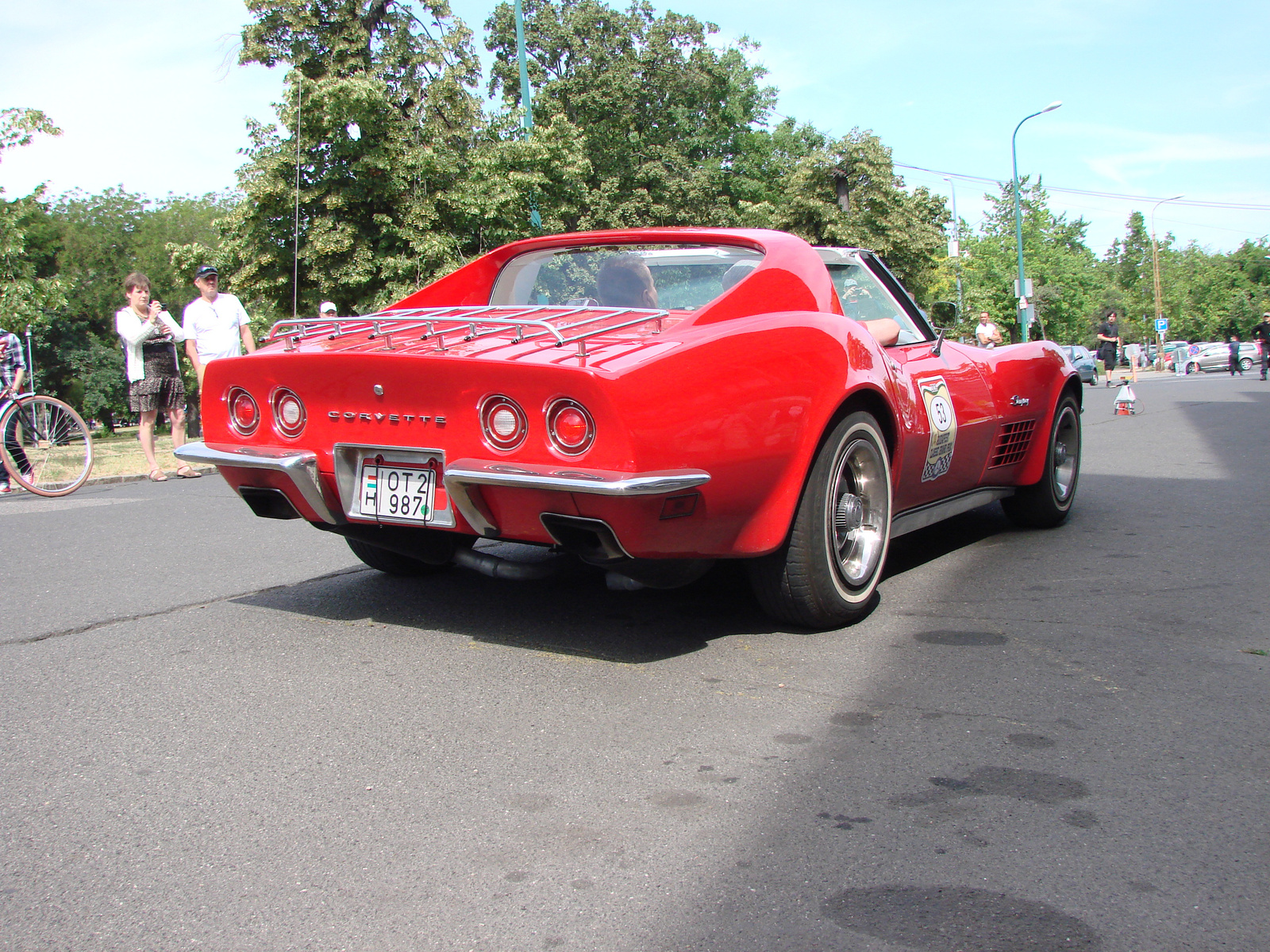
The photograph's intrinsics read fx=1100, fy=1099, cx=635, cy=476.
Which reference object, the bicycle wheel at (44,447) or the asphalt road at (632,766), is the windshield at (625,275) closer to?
the asphalt road at (632,766)

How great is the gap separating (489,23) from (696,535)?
1774 inches

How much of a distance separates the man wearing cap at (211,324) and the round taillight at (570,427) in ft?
23.6

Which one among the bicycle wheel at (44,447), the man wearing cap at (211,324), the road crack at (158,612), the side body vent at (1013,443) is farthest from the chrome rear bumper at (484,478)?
the man wearing cap at (211,324)

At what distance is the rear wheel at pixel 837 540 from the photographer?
3586mm

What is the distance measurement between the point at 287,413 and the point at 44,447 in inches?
236

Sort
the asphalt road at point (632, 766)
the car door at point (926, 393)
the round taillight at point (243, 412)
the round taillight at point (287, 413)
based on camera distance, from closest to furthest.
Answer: the asphalt road at point (632, 766) < the round taillight at point (287, 413) < the round taillight at point (243, 412) < the car door at point (926, 393)

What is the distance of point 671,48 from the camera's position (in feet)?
137

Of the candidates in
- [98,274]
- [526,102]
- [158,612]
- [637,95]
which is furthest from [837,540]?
[98,274]

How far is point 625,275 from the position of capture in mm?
4227

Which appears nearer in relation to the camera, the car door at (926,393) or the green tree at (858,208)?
the car door at (926,393)

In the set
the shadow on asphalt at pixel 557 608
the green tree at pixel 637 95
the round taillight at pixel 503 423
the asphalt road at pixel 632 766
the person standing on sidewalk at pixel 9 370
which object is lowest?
the asphalt road at pixel 632 766

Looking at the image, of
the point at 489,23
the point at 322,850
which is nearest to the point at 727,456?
the point at 322,850

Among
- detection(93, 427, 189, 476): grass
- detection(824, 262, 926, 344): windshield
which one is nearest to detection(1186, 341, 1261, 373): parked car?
detection(93, 427, 189, 476): grass

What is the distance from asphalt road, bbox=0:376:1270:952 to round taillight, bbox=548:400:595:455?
0.71 meters
